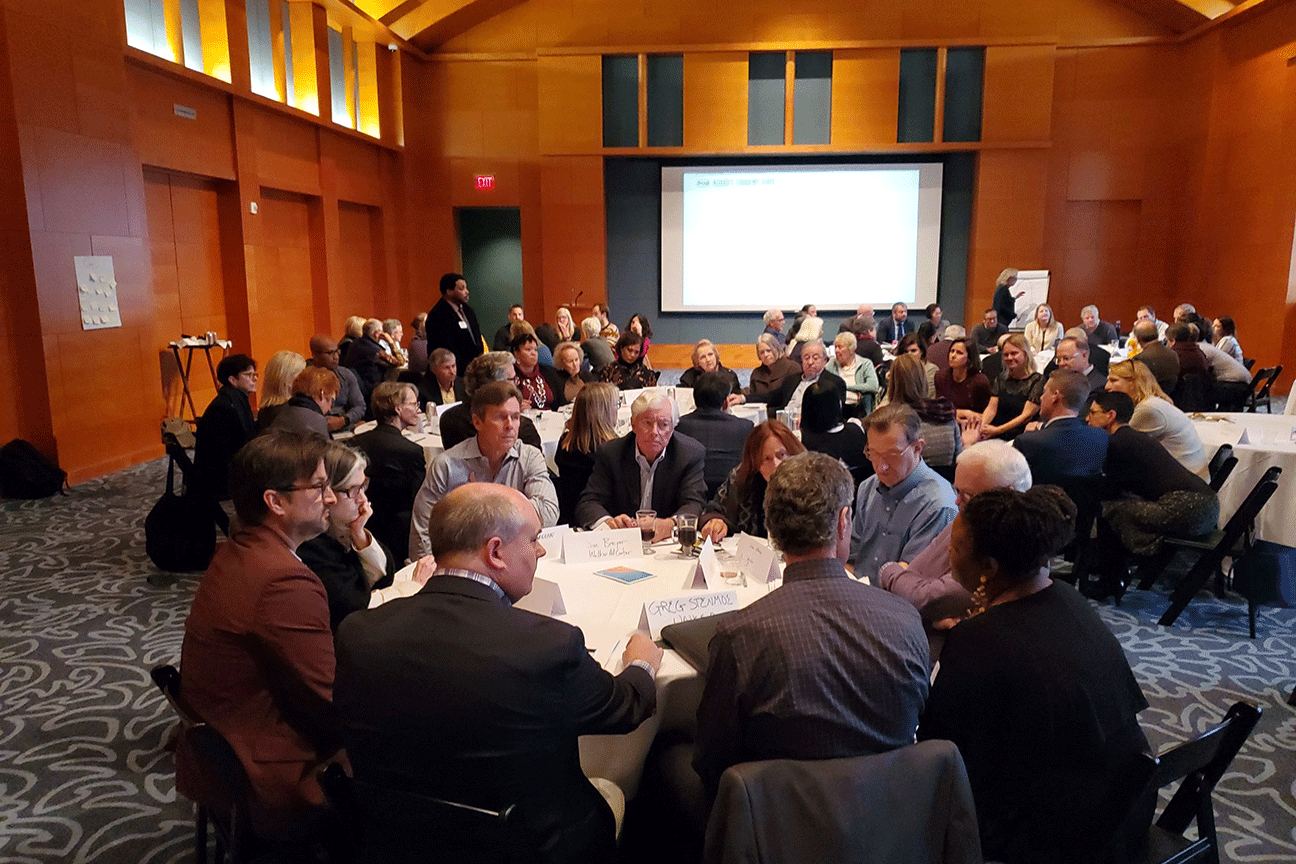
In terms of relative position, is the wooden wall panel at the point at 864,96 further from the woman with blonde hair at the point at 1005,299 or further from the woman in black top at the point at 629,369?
the woman in black top at the point at 629,369

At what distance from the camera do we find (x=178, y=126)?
8.96m

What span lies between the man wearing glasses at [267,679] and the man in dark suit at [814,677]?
3.04ft

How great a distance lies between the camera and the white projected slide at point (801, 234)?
45.5 feet

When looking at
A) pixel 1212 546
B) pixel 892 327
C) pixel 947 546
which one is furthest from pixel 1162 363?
pixel 947 546

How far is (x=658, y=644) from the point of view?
2.35 metres

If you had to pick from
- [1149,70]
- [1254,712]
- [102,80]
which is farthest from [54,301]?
[1149,70]

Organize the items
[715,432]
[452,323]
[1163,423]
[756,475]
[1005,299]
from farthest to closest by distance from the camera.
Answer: [1005,299] < [452,323] < [1163,423] < [715,432] < [756,475]

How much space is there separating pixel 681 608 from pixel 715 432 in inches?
95.6

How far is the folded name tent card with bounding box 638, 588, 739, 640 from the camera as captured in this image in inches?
93.5

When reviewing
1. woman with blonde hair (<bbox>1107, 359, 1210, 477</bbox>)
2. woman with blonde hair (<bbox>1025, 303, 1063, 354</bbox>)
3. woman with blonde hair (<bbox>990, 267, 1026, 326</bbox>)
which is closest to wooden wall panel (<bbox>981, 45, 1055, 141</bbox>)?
woman with blonde hair (<bbox>990, 267, 1026, 326</bbox>)

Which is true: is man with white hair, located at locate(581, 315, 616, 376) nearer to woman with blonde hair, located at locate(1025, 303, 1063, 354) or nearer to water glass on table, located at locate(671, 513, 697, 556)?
woman with blonde hair, located at locate(1025, 303, 1063, 354)

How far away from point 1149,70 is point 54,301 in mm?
14964

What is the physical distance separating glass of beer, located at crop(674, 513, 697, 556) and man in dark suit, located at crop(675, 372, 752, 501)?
172cm

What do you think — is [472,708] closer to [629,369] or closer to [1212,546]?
[1212,546]
